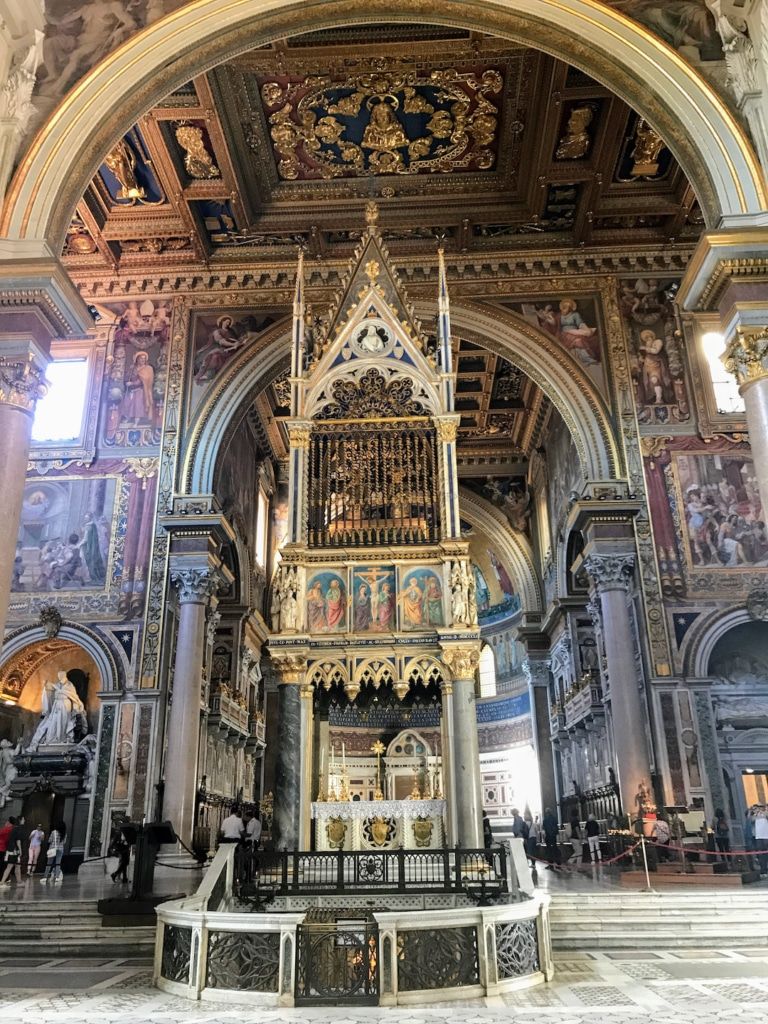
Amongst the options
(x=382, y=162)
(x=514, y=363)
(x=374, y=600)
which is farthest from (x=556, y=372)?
(x=374, y=600)

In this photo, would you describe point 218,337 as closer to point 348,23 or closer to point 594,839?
point 348,23

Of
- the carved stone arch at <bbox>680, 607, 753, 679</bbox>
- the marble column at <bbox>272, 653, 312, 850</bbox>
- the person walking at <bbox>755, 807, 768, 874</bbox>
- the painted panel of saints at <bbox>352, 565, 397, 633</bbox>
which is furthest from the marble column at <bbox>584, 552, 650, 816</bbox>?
the marble column at <bbox>272, 653, 312, 850</bbox>

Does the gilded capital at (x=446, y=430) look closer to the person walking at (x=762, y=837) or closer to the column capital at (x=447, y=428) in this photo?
the column capital at (x=447, y=428)

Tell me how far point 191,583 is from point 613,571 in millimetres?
8755

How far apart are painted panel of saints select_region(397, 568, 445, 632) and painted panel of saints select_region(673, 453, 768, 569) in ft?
23.7

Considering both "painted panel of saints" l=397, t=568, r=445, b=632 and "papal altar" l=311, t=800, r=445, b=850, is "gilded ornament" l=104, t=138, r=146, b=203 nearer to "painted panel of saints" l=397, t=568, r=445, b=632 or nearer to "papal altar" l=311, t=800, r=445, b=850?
"painted panel of saints" l=397, t=568, r=445, b=632

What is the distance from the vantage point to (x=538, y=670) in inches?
1139

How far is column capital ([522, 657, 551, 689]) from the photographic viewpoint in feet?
94.4

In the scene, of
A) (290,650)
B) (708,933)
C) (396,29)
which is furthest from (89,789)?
(396,29)

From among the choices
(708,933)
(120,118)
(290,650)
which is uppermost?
(120,118)

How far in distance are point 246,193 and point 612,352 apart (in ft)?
29.0

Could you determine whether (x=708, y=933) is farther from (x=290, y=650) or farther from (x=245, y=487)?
(x=245, y=487)

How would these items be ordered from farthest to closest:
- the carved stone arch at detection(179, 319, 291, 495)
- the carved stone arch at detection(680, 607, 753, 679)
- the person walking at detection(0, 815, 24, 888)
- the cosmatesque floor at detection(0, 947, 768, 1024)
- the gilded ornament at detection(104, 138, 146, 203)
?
1. the carved stone arch at detection(179, 319, 291, 495)
2. the gilded ornament at detection(104, 138, 146, 203)
3. the carved stone arch at detection(680, 607, 753, 679)
4. the person walking at detection(0, 815, 24, 888)
5. the cosmatesque floor at detection(0, 947, 768, 1024)

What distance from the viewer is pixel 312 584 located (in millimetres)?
13578
